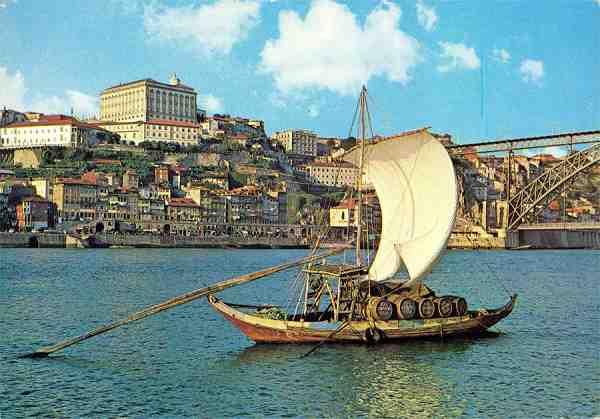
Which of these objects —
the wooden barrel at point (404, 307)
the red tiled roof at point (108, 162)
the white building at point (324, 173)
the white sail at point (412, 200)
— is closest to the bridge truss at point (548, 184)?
the white building at point (324, 173)

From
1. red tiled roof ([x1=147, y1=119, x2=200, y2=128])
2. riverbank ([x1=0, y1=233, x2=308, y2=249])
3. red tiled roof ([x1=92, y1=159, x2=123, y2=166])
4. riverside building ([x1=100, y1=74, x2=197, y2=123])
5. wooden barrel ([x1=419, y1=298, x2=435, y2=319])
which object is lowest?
wooden barrel ([x1=419, y1=298, x2=435, y2=319])

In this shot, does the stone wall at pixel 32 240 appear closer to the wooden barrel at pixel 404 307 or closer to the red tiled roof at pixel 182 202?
the red tiled roof at pixel 182 202

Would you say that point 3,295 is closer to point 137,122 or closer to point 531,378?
point 531,378

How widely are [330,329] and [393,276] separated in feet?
11.4

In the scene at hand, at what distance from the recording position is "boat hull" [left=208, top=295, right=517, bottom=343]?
20.5 metres

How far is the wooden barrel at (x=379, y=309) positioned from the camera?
20.9 m

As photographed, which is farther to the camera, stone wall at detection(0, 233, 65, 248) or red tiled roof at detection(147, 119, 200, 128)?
red tiled roof at detection(147, 119, 200, 128)

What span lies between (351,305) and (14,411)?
920 cm

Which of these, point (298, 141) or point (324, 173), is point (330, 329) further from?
point (298, 141)

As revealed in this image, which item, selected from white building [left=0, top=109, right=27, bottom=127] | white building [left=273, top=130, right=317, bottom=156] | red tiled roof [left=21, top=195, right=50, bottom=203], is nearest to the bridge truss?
red tiled roof [left=21, top=195, right=50, bottom=203]

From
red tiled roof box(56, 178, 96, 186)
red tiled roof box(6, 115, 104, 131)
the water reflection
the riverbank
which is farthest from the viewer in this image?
red tiled roof box(6, 115, 104, 131)

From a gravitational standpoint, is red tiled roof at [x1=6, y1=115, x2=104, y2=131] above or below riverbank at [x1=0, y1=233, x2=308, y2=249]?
above

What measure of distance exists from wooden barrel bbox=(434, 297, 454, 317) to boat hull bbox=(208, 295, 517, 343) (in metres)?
0.25

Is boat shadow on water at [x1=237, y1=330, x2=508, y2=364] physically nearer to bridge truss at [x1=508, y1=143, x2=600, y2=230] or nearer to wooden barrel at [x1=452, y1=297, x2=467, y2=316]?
wooden barrel at [x1=452, y1=297, x2=467, y2=316]
